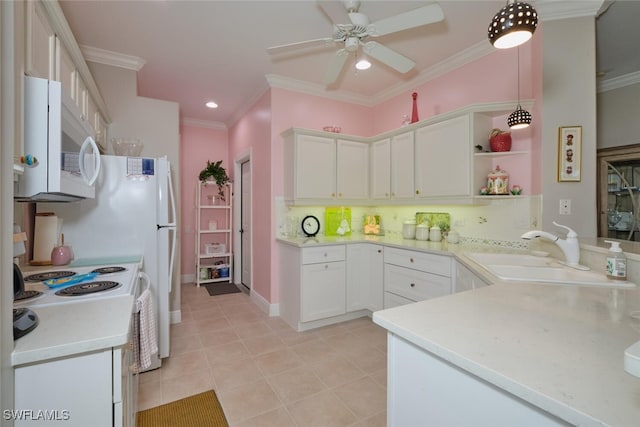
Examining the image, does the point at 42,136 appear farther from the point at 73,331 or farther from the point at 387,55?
the point at 387,55

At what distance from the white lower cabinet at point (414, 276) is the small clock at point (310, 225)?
93cm

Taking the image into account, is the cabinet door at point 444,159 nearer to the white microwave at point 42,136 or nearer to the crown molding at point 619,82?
the crown molding at point 619,82

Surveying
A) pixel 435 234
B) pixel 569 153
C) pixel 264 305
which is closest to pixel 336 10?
pixel 569 153

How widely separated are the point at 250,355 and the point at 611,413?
8.20 feet

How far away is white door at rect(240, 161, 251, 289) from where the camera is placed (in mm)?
4555

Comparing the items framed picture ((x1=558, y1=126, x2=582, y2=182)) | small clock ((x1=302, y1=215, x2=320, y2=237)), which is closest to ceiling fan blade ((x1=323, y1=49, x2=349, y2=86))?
small clock ((x1=302, y1=215, x2=320, y2=237))

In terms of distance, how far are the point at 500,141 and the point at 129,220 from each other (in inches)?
124

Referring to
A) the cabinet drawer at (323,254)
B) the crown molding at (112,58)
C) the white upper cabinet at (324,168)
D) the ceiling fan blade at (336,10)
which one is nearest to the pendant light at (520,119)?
the ceiling fan blade at (336,10)

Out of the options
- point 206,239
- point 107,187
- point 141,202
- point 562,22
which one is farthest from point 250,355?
point 562,22

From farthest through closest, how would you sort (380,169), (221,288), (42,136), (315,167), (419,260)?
(221,288)
(380,169)
(315,167)
(419,260)
(42,136)

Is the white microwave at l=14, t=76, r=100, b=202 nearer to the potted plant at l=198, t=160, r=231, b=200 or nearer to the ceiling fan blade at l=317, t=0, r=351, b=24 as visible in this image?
the ceiling fan blade at l=317, t=0, r=351, b=24

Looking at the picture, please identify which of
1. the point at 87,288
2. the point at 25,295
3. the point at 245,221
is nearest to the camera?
the point at 25,295

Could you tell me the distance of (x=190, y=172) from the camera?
5.07 m

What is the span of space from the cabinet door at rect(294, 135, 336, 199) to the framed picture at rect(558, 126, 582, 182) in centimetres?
210
